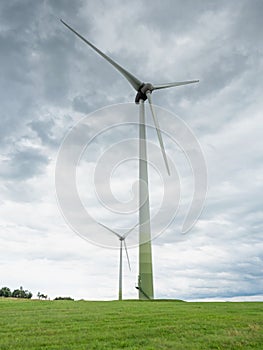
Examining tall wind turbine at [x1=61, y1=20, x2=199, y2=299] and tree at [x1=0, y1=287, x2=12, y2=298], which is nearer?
tall wind turbine at [x1=61, y1=20, x2=199, y2=299]

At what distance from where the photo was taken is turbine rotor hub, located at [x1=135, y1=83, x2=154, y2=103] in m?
60.7

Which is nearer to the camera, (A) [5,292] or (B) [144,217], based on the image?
(B) [144,217]

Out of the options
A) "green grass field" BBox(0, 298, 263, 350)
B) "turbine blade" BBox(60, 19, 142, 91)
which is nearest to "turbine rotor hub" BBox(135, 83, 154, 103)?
"turbine blade" BBox(60, 19, 142, 91)

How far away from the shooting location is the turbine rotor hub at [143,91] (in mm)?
60713

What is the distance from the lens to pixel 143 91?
202 feet

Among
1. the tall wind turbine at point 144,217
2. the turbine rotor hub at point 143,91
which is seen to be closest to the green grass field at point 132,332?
the tall wind turbine at point 144,217

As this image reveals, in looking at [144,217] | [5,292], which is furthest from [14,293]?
[144,217]

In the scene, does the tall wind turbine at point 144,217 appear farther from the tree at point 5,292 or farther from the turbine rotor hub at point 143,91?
the tree at point 5,292

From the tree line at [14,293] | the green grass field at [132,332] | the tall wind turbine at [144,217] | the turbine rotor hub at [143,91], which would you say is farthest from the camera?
the tree line at [14,293]

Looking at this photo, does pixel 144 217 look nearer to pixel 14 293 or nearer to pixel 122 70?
pixel 122 70

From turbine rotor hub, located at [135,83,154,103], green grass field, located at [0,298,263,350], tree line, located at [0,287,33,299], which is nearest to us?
green grass field, located at [0,298,263,350]

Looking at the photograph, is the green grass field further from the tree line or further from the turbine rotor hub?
the tree line

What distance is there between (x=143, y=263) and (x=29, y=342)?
3527 centimetres

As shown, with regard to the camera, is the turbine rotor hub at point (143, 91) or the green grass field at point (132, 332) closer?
the green grass field at point (132, 332)
